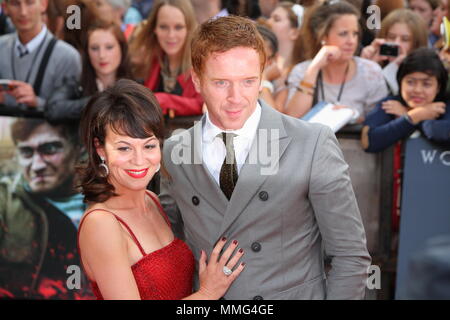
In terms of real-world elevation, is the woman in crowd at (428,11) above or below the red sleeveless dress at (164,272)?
above

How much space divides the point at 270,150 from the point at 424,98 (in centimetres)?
209

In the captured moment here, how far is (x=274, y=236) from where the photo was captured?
2.44m

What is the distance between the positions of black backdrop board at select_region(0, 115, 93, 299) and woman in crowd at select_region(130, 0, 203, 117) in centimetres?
61

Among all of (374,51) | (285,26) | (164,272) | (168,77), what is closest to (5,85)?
(168,77)

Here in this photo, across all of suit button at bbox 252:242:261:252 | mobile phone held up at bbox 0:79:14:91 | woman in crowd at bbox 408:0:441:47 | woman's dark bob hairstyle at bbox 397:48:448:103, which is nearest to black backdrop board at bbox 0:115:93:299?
mobile phone held up at bbox 0:79:14:91

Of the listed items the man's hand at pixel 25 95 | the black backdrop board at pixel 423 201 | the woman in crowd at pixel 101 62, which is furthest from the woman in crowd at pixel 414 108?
the man's hand at pixel 25 95

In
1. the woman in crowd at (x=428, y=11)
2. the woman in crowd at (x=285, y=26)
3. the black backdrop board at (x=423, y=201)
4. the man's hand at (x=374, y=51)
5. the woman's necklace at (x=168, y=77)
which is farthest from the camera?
the woman in crowd at (x=285, y=26)

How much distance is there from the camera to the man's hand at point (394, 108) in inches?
167

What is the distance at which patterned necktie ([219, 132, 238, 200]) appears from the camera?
8.14 ft

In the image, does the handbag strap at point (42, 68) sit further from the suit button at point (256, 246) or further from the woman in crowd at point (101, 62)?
the suit button at point (256, 246)

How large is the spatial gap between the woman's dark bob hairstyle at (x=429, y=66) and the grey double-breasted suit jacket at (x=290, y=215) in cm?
198

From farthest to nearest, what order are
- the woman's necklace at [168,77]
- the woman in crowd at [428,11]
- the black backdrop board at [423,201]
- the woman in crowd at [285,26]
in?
the woman in crowd at [285,26] < the woman in crowd at [428,11] < the woman's necklace at [168,77] < the black backdrop board at [423,201]

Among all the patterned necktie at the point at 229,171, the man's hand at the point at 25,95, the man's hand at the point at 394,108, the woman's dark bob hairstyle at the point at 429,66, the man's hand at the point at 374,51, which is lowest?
the patterned necktie at the point at 229,171
